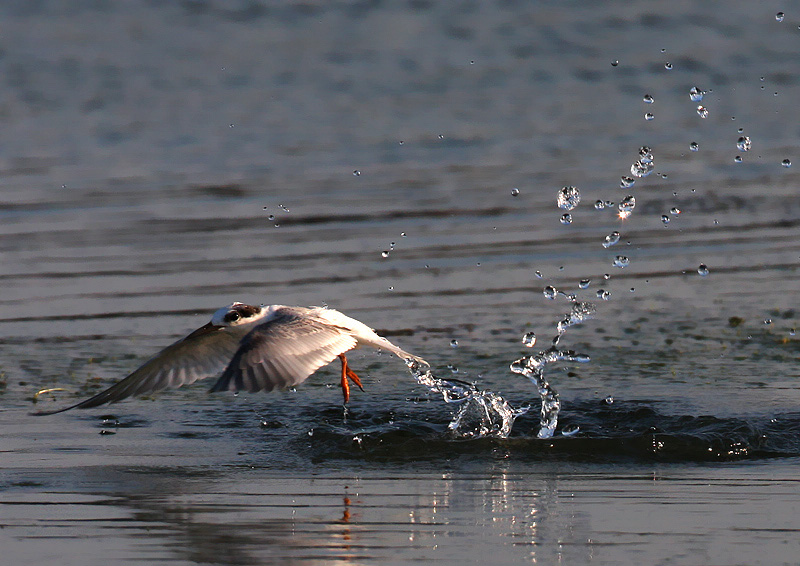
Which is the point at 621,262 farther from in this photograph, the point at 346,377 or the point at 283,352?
the point at 283,352

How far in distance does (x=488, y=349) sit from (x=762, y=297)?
2311 mm

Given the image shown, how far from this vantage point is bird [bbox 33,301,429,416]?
751 centimetres

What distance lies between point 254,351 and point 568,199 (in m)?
5.75

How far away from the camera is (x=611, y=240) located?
11.8 meters

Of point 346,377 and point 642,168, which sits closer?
point 346,377

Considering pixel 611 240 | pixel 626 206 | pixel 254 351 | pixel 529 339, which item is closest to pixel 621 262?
pixel 611 240

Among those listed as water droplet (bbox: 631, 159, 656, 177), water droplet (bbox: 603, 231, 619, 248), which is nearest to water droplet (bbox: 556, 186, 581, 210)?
water droplet (bbox: 603, 231, 619, 248)

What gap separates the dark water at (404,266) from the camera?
638 centimetres

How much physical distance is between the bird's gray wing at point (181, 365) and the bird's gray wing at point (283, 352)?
449mm

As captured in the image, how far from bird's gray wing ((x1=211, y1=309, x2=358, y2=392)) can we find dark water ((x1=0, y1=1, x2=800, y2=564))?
423 millimetres

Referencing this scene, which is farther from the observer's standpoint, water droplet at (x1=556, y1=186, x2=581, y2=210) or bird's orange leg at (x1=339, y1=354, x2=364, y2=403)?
water droplet at (x1=556, y1=186, x2=581, y2=210)

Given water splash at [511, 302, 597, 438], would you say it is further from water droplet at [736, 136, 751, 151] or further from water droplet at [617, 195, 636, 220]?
water droplet at [736, 136, 751, 151]

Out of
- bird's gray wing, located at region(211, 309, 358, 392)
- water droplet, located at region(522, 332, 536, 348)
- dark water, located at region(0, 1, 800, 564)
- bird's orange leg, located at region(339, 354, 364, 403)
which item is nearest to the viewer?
dark water, located at region(0, 1, 800, 564)

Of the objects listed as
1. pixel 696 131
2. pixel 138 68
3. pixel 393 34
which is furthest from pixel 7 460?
pixel 393 34
